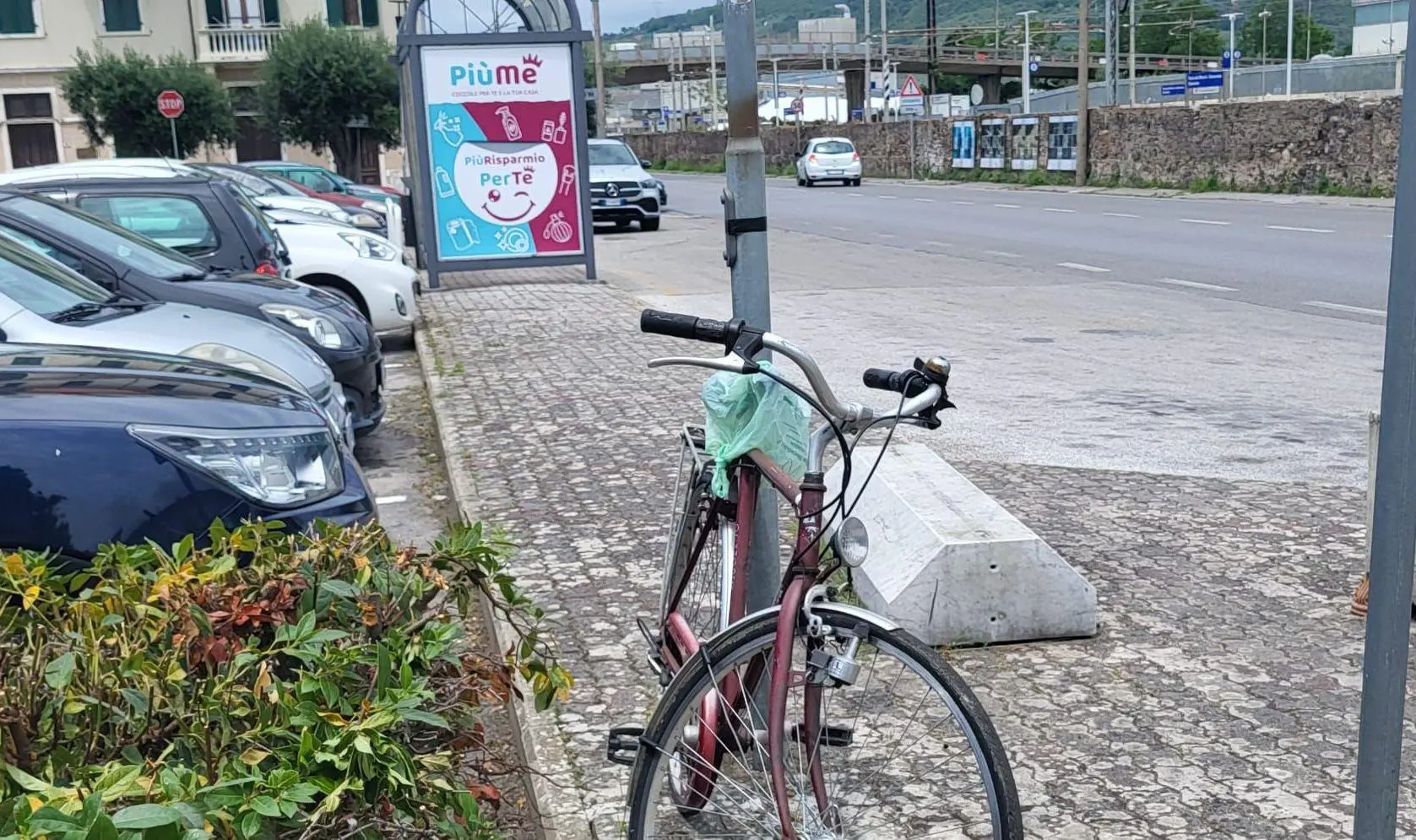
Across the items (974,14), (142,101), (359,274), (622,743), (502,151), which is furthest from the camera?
(974,14)

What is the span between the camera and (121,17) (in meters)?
49.5

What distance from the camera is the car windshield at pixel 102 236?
29.4ft

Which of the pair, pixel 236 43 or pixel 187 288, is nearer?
pixel 187 288

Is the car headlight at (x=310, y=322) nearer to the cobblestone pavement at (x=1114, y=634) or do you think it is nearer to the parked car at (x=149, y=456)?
the cobblestone pavement at (x=1114, y=634)

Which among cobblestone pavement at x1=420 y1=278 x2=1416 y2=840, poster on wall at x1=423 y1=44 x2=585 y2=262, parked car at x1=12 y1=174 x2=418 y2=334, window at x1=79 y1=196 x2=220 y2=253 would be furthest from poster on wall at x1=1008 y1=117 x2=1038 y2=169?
cobblestone pavement at x1=420 y1=278 x2=1416 y2=840

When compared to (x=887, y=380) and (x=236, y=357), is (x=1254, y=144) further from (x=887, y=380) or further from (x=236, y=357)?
(x=887, y=380)

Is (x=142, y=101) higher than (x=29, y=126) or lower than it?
higher

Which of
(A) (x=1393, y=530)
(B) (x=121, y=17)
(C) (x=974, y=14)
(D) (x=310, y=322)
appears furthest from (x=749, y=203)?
(C) (x=974, y=14)

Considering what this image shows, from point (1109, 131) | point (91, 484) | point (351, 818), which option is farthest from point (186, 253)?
point (1109, 131)

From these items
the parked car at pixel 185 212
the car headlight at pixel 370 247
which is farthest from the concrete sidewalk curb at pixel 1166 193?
the parked car at pixel 185 212

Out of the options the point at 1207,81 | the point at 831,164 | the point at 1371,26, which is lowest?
the point at 831,164

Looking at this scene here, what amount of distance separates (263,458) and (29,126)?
163ft

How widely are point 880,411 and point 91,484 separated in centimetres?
230

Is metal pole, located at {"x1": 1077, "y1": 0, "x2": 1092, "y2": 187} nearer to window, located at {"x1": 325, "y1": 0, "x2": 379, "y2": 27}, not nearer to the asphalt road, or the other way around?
the asphalt road
